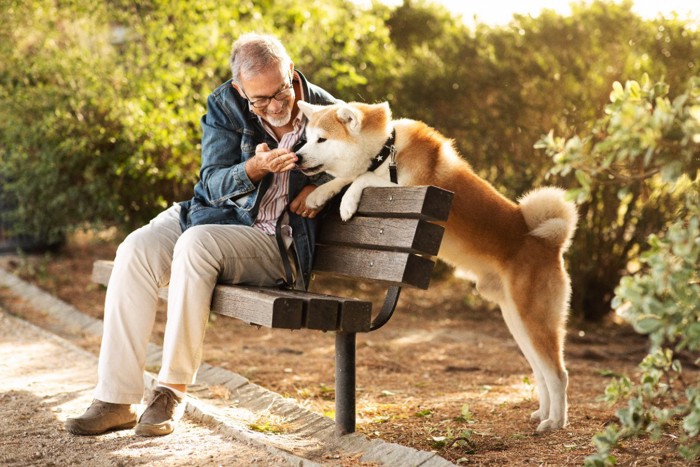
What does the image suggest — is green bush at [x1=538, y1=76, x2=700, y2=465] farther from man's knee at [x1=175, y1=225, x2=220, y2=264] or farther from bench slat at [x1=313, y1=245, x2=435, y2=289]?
man's knee at [x1=175, y1=225, x2=220, y2=264]

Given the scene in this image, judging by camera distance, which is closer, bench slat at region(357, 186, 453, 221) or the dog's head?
bench slat at region(357, 186, 453, 221)

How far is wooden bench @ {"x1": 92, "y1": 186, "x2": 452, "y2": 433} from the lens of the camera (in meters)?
2.92

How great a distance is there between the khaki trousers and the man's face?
517 millimetres

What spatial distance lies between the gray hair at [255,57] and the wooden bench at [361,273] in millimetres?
669

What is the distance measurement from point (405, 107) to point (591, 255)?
2.06m

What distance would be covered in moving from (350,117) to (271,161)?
446mm

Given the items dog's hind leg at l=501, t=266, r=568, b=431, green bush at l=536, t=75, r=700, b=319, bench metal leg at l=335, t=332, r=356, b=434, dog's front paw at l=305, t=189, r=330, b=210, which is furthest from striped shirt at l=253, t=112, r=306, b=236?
green bush at l=536, t=75, r=700, b=319

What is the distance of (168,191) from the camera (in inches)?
271

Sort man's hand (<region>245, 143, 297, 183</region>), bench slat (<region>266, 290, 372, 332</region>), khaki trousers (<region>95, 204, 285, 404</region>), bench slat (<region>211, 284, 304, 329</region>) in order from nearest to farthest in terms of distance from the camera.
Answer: bench slat (<region>211, 284, 304, 329</region>) < bench slat (<region>266, 290, 372, 332</region>) < khaki trousers (<region>95, 204, 285, 404</region>) < man's hand (<region>245, 143, 297, 183</region>)

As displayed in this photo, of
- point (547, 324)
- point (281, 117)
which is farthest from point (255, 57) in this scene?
point (547, 324)

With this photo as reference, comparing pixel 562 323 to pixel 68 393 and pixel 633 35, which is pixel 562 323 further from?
pixel 633 35

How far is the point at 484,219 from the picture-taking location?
11.9 feet

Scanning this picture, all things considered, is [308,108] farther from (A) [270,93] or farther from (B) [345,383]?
(B) [345,383]

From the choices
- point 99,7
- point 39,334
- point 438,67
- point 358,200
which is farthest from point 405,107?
point 358,200
